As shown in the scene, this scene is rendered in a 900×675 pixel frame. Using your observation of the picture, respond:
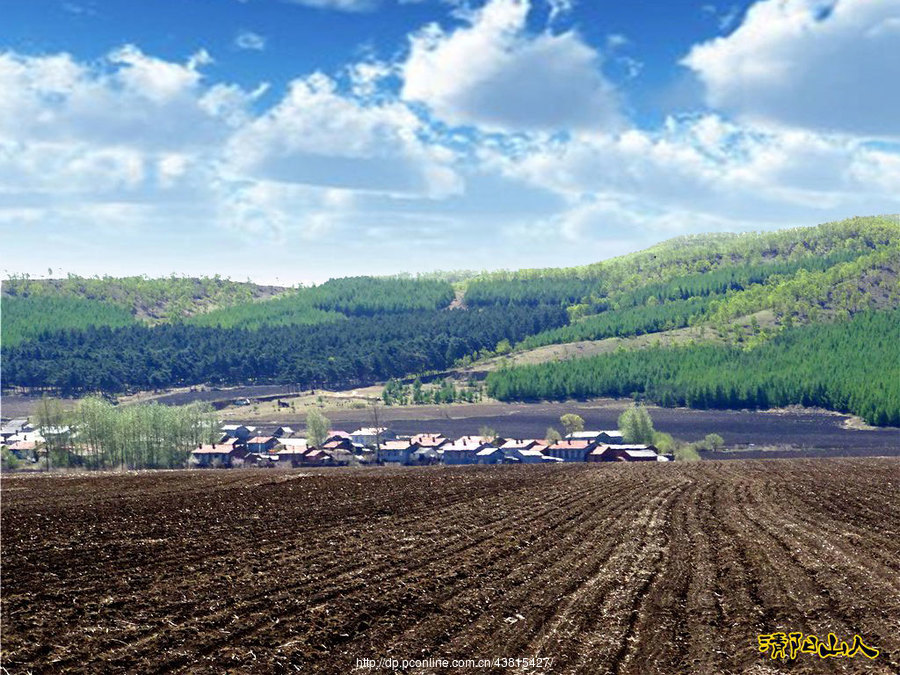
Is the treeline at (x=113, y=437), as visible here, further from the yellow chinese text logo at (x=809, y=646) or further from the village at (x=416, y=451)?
the yellow chinese text logo at (x=809, y=646)

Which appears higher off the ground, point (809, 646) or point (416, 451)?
point (809, 646)

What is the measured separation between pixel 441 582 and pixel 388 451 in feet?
377

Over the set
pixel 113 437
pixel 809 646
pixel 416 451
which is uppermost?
pixel 113 437

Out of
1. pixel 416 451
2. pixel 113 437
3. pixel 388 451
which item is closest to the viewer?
pixel 113 437

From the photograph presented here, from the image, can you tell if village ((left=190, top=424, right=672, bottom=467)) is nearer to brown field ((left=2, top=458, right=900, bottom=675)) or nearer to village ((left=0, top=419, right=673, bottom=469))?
village ((left=0, top=419, right=673, bottom=469))

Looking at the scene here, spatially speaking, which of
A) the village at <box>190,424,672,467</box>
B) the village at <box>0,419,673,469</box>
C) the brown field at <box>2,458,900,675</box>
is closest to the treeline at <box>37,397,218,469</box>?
the village at <box>0,419,673,469</box>

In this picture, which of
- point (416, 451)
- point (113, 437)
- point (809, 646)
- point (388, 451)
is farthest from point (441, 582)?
point (388, 451)

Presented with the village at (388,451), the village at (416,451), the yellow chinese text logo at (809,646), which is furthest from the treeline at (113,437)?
the yellow chinese text logo at (809,646)

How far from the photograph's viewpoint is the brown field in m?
19.5

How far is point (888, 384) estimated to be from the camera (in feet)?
655

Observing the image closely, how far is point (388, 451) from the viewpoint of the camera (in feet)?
458

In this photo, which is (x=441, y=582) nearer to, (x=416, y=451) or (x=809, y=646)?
(x=809, y=646)

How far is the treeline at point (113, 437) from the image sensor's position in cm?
10925

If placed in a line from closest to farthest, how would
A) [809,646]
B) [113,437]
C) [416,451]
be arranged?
[809,646], [113,437], [416,451]
